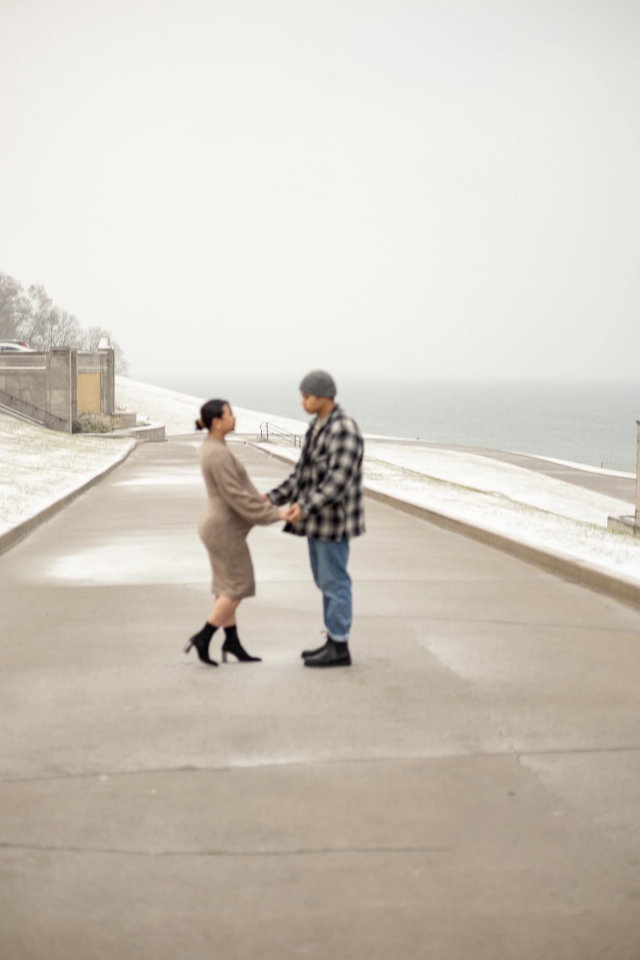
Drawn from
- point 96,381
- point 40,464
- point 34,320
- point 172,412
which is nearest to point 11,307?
point 34,320

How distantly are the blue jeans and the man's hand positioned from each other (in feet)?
0.79

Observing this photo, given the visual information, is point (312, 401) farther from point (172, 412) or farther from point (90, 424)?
point (172, 412)

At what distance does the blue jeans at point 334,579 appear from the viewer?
6789mm

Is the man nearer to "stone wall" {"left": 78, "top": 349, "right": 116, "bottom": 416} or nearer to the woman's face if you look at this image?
the woman's face

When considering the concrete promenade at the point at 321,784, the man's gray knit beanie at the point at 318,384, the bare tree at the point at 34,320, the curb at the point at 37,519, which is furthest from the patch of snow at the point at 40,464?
the bare tree at the point at 34,320

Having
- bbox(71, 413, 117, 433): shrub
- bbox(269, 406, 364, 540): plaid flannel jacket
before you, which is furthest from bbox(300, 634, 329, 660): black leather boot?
bbox(71, 413, 117, 433): shrub

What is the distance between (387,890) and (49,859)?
4.19ft

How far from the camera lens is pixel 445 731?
5.72 meters

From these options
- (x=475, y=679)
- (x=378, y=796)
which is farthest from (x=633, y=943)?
(x=475, y=679)

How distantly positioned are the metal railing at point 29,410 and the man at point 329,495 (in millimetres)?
41591

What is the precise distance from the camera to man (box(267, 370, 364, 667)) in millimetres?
6613

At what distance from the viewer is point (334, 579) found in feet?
22.4

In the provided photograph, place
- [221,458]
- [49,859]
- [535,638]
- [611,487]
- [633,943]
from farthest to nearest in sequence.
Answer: [611,487] → [535,638] → [221,458] → [49,859] → [633,943]

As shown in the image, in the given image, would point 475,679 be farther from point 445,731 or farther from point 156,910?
point 156,910
